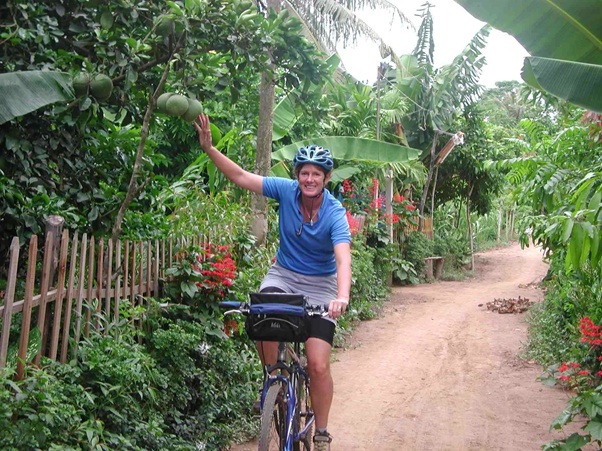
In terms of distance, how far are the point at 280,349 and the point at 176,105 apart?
64.9 inches

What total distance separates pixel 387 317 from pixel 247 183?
8362 mm

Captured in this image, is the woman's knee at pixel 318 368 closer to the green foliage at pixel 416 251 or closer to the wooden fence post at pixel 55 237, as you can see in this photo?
the wooden fence post at pixel 55 237

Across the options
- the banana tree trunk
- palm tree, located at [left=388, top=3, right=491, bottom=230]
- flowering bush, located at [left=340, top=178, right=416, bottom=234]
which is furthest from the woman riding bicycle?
palm tree, located at [left=388, top=3, right=491, bottom=230]

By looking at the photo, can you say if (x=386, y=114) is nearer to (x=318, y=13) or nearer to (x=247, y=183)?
(x=318, y=13)

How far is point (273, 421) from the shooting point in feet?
13.2

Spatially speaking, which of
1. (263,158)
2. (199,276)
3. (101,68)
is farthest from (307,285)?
(263,158)

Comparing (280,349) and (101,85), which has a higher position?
(101,85)

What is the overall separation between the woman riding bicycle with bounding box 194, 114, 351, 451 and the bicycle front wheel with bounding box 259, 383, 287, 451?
270mm

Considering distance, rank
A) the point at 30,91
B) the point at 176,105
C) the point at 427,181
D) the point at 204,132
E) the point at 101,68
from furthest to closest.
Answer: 1. the point at 427,181
2. the point at 101,68
3. the point at 204,132
4. the point at 176,105
5. the point at 30,91

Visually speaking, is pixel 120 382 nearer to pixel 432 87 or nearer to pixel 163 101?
pixel 163 101

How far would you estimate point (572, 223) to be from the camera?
172 inches

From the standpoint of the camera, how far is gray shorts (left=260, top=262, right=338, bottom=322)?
442cm

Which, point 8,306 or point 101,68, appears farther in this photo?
point 101,68

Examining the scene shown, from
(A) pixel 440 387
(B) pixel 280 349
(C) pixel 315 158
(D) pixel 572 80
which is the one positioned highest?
Answer: (D) pixel 572 80
